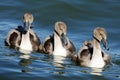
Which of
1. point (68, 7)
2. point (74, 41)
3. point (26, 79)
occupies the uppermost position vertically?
point (68, 7)

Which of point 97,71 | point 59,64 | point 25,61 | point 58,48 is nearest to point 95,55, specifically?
point 97,71

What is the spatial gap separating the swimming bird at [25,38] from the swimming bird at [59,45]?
1.62ft

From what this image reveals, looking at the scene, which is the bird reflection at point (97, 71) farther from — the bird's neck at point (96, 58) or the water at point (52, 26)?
the bird's neck at point (96, 58)

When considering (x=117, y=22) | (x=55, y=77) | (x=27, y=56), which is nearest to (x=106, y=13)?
(x=117, y=22)

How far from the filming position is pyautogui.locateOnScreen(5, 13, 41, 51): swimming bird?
18438 millimetres

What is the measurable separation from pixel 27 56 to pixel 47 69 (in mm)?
1704

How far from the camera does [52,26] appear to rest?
21672 millimetres

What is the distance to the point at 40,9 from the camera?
23.2 m

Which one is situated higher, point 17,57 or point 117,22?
point 117,22

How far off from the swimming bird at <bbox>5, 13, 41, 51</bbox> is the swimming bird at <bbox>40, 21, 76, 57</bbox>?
494 millimetres

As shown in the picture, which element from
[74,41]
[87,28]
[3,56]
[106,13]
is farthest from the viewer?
[106,13]

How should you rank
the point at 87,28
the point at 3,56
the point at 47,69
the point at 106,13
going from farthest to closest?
1. the point at 106,13
2. the point at 87,28
3. the point at 3,56
4. the point at 47,69

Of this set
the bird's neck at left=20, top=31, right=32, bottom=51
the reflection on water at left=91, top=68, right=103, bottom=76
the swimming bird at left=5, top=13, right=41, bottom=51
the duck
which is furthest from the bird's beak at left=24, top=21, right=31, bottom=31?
the reflection on water at left=91, top=68, right=103, bottom=76

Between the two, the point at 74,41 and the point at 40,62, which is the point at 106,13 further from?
the point at 40,62
